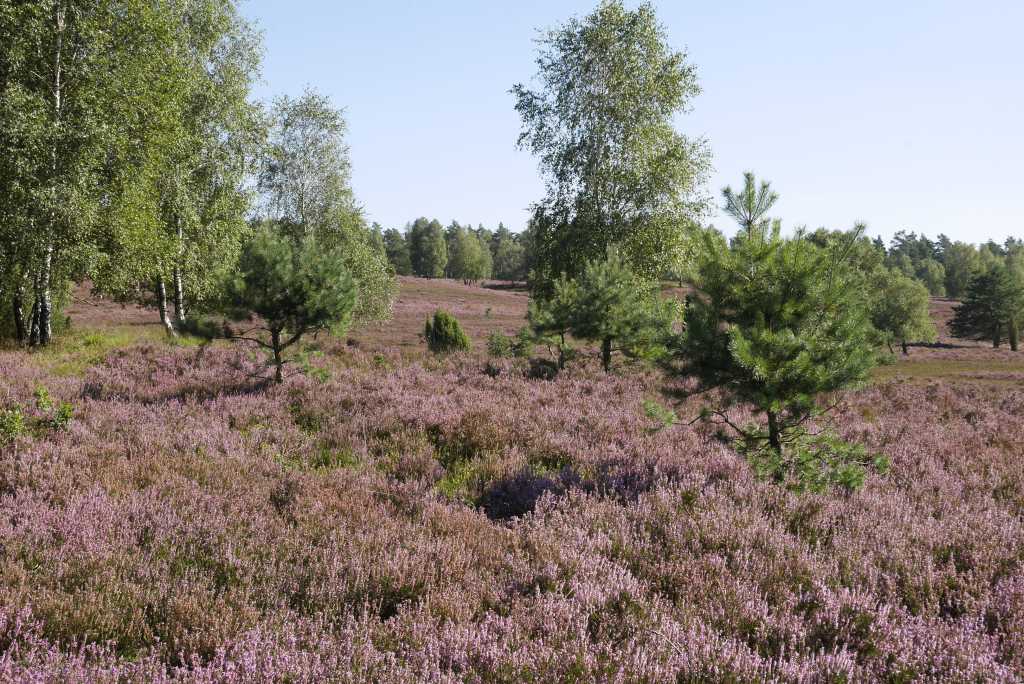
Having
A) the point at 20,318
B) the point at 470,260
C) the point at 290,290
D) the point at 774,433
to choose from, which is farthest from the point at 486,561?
the point at 470,260

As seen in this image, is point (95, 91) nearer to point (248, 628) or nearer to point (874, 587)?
point (248, 628)

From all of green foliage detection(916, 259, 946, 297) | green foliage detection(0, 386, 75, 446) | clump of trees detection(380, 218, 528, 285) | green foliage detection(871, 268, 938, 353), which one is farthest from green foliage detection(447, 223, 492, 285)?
green foliage detection(0, 386, 75, 446)

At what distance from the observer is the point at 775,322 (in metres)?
6.05

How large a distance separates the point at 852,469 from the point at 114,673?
5.74 metres

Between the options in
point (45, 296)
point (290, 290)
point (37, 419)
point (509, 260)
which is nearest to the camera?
point (37, 419)

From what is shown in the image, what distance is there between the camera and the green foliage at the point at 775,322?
5.54 metres

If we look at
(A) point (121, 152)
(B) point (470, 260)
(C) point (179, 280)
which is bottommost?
(C) point (179, 280)

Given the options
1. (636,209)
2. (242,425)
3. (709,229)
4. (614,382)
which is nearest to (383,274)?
(636,209)

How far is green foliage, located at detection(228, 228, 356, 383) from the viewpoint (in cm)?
1093

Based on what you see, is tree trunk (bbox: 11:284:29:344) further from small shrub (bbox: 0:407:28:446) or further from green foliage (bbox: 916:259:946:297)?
green foliage (bbox: 916:259:946:297)

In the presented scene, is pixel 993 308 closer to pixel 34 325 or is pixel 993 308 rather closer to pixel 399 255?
pixel 34 325

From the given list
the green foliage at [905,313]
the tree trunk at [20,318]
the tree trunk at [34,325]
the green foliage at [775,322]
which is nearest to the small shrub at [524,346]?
the green foliage at [775,322]

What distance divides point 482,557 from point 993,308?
69611 millimetres

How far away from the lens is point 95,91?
16109 mm
